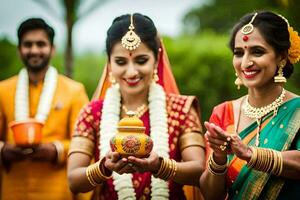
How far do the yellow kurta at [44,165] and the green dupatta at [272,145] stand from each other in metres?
1.99

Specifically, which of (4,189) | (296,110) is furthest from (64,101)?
(296,110)

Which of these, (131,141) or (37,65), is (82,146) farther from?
(37,65)

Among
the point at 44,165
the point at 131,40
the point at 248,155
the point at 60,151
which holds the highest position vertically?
the point at 131,40

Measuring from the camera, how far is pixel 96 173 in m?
4.32

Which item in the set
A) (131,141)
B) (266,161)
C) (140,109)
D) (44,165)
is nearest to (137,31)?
(140,109)

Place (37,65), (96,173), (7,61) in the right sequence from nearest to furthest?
(96,173), (37,65), (7,61)

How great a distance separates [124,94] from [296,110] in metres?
1.30

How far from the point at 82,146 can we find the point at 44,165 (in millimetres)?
1215

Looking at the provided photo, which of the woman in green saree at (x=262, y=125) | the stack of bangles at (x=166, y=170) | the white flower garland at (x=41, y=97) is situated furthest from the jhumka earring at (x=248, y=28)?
the white flower garland at (x=41, y=97)

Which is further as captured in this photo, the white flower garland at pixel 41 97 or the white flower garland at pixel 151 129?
the white flower garland at pixel 41 97

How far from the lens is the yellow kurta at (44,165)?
223 inches

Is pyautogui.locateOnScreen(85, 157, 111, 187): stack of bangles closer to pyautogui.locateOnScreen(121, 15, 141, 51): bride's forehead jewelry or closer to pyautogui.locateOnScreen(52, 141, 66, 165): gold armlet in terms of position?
pyautogui.locateOnScreen(121, 15, 141, 51): bride's forehead jewelry

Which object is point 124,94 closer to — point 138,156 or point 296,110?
point 138,156

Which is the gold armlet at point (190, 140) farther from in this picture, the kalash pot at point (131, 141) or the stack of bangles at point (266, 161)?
the stack of bangles at point (266, 161)
